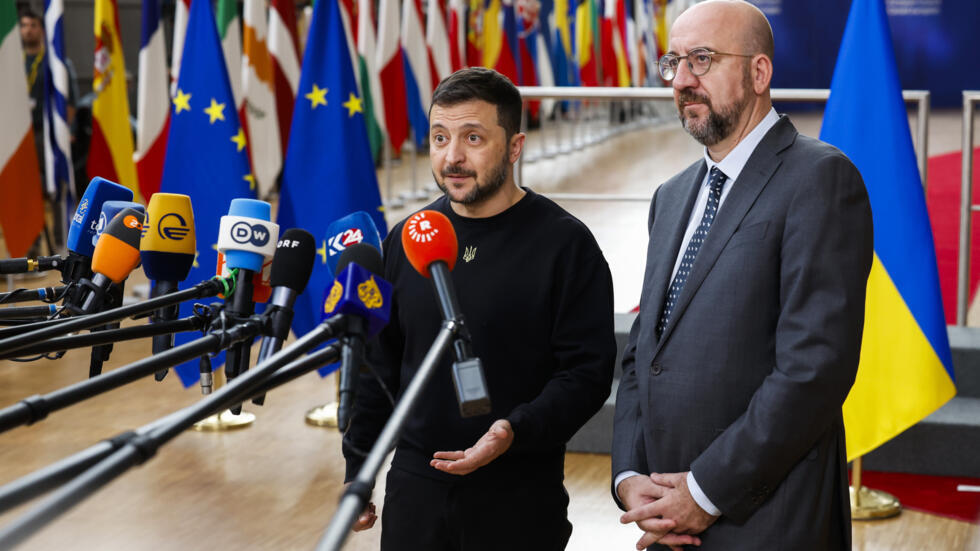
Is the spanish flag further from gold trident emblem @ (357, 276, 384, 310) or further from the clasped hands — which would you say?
gold trident emblem @ (357, 276, 384, 310)

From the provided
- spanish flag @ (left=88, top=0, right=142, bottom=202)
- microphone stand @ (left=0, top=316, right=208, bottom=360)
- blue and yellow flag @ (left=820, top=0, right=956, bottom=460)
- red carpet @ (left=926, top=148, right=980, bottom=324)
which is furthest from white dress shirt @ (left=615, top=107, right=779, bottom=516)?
spanish flag @ (left=88, top=0, right=142, bottom=202)

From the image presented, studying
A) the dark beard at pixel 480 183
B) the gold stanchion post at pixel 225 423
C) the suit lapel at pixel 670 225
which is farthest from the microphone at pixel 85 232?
the gold stanchion post at pixel 225 423

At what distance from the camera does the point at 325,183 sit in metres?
4.46

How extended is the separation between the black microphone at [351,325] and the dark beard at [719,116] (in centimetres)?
61

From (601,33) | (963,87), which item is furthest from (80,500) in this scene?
(963,87)

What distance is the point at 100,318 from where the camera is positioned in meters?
1.22

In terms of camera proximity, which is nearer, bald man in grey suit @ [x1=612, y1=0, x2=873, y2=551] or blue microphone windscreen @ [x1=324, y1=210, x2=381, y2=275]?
blue microphone windscreen @ [x1=324, y1=210, x2=381, y2=275]

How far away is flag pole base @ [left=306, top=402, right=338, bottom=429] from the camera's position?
440 centimetres

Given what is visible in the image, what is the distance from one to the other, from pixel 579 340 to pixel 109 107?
5185mm

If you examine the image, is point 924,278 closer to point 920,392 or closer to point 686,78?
point 920,392

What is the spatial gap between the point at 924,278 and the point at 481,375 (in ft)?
7.75

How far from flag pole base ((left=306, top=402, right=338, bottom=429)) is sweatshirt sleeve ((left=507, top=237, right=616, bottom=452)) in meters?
2.67

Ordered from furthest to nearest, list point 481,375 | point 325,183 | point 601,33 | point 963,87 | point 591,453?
point 963,87 < point 601,33 < point 325,183 < point 591,453 < point 481,375

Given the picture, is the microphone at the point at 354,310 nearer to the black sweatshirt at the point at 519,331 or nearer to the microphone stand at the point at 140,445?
the microphone stand at the point at 140,445
